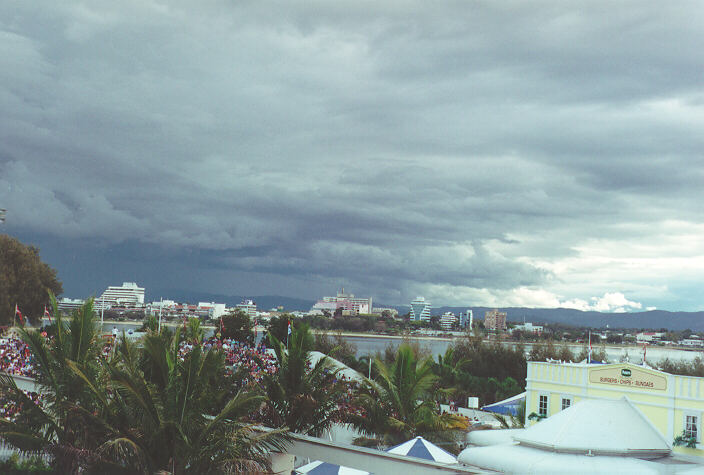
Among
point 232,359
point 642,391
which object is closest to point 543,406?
point 642,391

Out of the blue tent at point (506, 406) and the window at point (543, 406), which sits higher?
the window at point (543, 406)

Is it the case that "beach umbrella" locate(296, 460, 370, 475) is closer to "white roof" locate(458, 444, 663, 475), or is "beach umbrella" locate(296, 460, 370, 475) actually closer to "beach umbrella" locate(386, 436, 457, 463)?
"beach umbrella" locate(386, 436, 457, 463)

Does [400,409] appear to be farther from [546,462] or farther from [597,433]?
[546,462]

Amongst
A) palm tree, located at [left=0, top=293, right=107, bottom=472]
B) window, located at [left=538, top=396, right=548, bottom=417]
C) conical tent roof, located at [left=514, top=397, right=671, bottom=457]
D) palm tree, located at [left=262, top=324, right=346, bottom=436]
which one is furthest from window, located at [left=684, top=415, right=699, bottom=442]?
palm tree, located at [left=0, top=293, right=107, bottom=472]

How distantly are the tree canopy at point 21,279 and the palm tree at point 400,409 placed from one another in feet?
149

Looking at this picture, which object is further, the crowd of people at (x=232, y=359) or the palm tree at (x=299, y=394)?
the crowd of people at (x=232, y=359)

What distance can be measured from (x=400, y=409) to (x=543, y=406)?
8.38 metres

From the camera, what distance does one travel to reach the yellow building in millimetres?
23141

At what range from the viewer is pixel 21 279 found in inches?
2511

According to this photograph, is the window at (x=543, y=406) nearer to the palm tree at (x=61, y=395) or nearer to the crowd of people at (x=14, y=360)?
the crowd of people at (x=14, y=360)

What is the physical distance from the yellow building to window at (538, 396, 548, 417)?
4cm

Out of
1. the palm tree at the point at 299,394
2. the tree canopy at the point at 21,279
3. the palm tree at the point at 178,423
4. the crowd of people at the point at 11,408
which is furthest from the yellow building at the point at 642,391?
the tree canopy at the point at 21,279

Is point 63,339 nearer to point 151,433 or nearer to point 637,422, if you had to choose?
point 151,433

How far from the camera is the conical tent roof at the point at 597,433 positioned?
18545 mm
